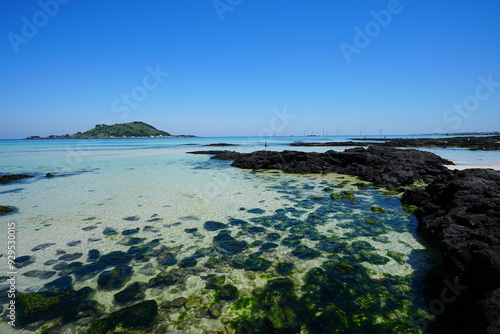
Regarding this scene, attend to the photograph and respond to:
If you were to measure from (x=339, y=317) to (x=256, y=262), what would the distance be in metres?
3.08

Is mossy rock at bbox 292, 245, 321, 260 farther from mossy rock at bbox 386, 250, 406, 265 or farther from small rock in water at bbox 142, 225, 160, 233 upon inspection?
small rock in water at bbox 142, 225, 160, 233

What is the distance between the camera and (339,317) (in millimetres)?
5223

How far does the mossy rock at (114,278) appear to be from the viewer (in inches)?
257

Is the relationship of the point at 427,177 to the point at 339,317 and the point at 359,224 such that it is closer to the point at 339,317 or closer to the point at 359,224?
the point at 359,224

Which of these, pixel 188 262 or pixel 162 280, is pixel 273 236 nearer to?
pixel 188 262

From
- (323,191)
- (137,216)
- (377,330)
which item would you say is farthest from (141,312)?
(323,191)

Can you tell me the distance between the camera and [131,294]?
6.15 meters

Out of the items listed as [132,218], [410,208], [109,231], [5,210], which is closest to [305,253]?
[109,231]

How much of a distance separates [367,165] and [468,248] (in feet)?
71.1

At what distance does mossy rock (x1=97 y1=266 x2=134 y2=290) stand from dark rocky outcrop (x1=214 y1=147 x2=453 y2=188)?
1902cm

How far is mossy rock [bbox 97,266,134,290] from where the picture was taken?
6523 millimetres

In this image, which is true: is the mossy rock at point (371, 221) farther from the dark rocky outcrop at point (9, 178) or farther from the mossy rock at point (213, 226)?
the dark rocky outcrop at point (9, 178)

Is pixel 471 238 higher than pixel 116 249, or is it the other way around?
pixel 471 238

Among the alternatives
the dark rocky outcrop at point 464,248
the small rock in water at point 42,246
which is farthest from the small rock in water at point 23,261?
the dark rocky outcrop at point 464,248
